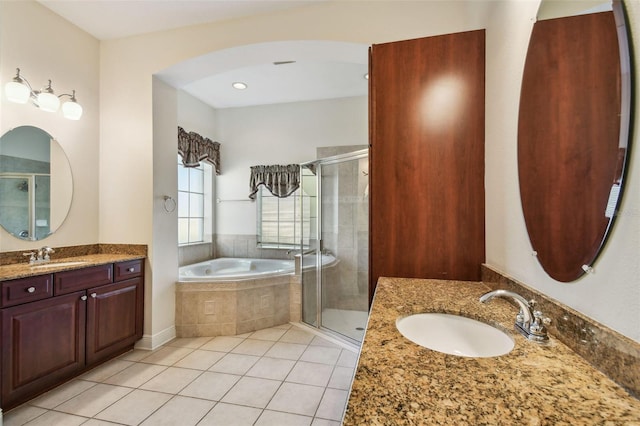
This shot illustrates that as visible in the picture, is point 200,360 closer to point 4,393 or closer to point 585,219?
point 4,393

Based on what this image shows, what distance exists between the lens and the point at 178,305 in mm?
2818

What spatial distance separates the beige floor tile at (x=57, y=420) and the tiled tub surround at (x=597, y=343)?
7.86 ft

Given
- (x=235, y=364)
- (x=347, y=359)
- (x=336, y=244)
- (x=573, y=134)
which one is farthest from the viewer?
(x=336, y=244)

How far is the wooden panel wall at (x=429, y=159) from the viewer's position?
1562mm

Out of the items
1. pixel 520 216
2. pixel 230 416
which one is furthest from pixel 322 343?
pixel 520 216

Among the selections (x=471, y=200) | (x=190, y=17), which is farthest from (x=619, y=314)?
(x=190, y=17)

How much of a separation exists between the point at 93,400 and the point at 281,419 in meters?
1.26

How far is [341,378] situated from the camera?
2.09 metres

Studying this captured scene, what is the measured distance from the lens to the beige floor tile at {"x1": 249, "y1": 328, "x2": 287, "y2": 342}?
9.15 ft

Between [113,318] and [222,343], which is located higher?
[113,318]

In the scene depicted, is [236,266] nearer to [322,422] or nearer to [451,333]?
[322,422]

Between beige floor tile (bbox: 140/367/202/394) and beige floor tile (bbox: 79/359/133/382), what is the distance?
0.37m

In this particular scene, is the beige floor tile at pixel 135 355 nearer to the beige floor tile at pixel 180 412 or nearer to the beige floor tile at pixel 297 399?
the beige floor tile at pixel 180 412

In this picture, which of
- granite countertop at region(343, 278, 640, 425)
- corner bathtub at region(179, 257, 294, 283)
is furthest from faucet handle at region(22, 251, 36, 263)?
granite countertop at region(343, 278, 640, 425)
